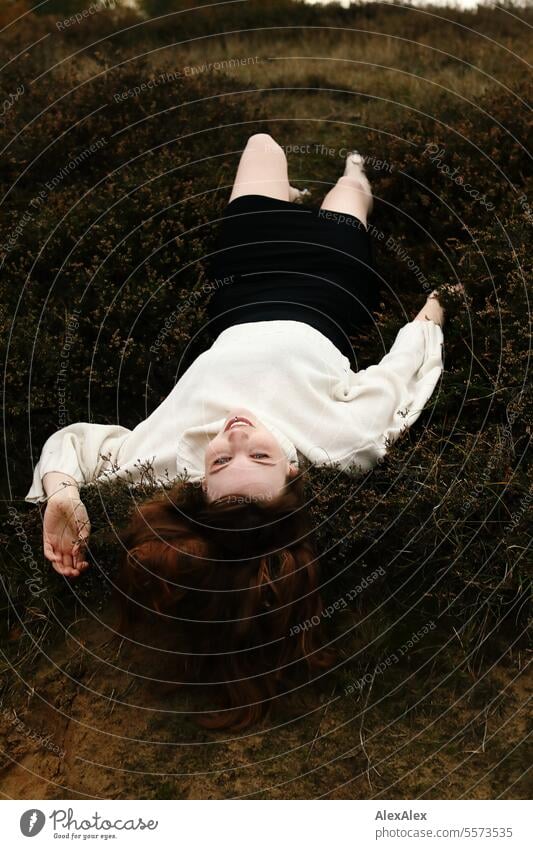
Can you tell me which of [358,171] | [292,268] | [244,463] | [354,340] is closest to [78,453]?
[244,463]

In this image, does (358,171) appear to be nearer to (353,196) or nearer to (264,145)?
(353,196)

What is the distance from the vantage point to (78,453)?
547cm

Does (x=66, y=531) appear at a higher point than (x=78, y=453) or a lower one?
lower

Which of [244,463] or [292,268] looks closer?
[244,463]

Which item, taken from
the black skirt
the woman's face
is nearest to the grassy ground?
the black skirt

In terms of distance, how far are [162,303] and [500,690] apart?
3550 mm

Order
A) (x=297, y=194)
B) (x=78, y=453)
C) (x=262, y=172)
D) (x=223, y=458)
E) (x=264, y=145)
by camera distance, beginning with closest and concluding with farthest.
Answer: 1. (x=223, y=458)
2. (x=78, y=453)
3. (x=262, y=172)
4. (x=264, y=145)
5. (x=297, y=194)

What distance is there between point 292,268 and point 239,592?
2.60m

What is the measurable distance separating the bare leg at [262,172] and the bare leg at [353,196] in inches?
14.8

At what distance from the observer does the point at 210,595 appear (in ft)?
15.4

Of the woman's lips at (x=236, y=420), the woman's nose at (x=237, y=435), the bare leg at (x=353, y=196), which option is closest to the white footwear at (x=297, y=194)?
the bare leg at (x=353, y=196)

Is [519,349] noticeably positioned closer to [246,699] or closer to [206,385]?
[206,385]

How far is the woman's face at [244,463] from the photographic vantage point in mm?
4652

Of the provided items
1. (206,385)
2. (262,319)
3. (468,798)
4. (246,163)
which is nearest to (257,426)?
(206,385)
